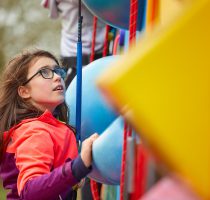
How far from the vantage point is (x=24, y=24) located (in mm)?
13477

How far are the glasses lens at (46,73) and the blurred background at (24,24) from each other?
1054 centimetres

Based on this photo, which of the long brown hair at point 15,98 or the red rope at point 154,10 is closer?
the red rope at point 154,10

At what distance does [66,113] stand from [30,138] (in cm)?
42

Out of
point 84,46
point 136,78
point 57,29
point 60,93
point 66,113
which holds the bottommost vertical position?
point 57,29

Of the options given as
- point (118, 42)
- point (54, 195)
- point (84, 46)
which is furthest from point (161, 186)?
point (84, 46)

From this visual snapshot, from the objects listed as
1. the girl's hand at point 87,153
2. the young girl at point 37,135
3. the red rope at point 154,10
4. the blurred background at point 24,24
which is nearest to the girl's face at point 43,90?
the young girl at point 37,135

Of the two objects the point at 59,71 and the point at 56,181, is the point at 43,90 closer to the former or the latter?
the point at 59,71

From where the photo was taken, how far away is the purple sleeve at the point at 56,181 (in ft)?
6.27

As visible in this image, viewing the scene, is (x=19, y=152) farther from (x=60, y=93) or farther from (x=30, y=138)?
(x=60, y=93)

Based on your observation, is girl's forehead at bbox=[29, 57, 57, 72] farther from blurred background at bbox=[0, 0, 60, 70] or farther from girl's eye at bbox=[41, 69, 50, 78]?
blurred background at bbox=[0, 0, 60, 70]

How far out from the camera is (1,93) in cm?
244

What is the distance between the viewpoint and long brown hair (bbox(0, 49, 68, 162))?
232cm

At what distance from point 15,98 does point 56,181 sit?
0.55 meters

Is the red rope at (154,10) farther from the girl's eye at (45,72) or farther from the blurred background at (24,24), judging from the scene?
the blurred background at (24,24)
